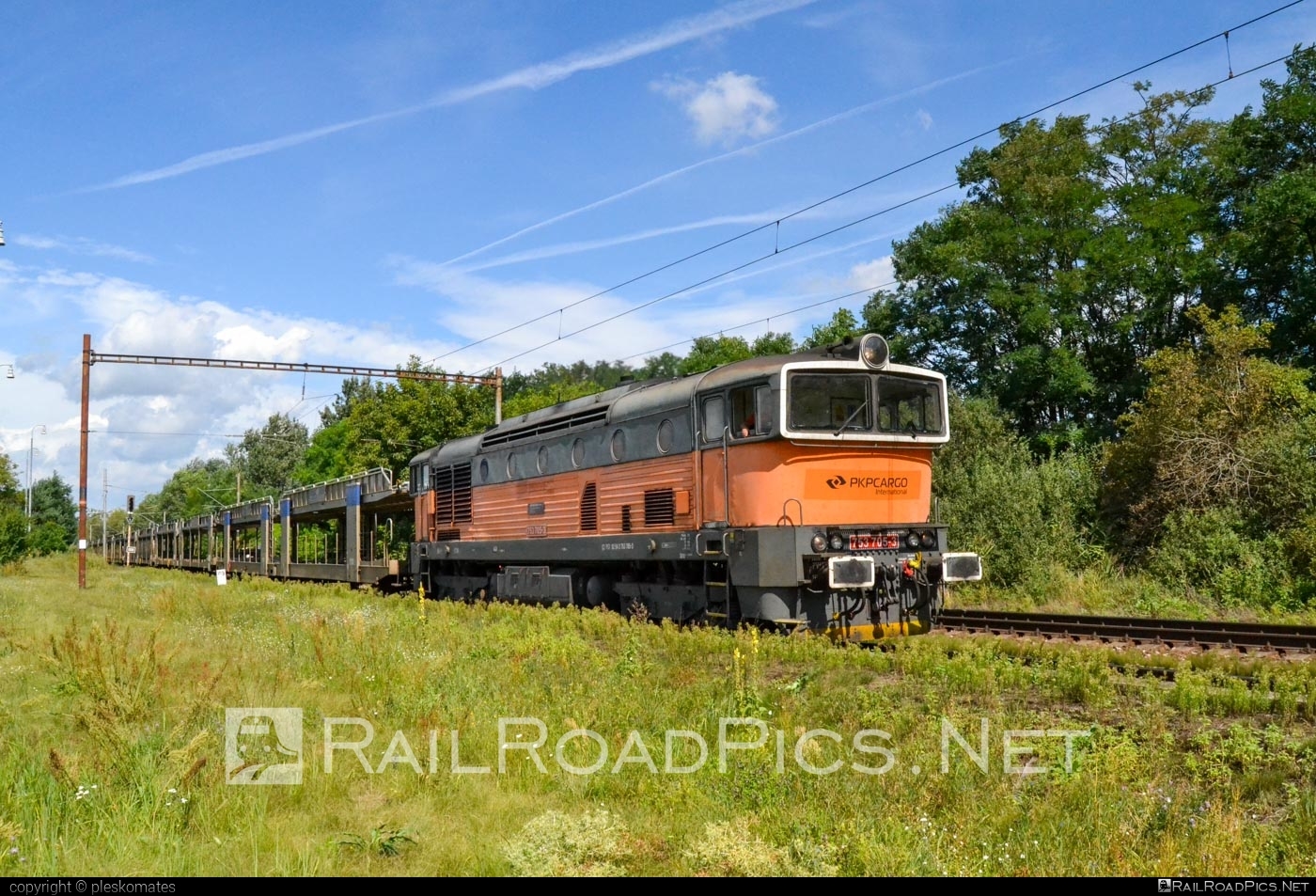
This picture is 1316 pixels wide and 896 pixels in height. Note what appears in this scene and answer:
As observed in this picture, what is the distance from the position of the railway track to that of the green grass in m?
2.66

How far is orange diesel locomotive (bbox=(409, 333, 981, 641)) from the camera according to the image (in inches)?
510

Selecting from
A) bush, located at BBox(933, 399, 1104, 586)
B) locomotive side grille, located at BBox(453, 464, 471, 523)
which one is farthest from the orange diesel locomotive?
bush, located at BBox(933, 399, 1104, 586)

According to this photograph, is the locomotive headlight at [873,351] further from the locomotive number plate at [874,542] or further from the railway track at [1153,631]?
the railway track at [1153,631]

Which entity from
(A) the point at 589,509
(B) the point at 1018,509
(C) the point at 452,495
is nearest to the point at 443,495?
(C) the point at 452,495

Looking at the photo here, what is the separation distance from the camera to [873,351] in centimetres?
1384

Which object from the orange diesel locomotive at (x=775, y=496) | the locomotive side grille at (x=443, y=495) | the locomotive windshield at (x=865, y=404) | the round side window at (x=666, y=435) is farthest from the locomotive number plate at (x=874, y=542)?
the locomotive side grille at (x=443, y=495)

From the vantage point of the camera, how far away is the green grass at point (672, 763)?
5.36 metres

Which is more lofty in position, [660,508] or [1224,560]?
[660,508]

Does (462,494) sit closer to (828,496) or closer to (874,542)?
(828,496)

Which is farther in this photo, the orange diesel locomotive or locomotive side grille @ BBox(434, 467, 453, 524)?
locomotive side grille @ BBox(434, 467, 453, 524)

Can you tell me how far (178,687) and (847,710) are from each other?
6078 millimetres

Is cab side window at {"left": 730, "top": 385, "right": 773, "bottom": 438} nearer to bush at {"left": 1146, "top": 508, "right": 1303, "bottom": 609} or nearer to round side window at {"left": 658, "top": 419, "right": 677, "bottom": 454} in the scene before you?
round side window at {"left": 658, "top": 419, "right": 677, "bottom": 454}

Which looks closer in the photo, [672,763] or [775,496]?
[672,763]

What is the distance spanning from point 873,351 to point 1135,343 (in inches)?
789
